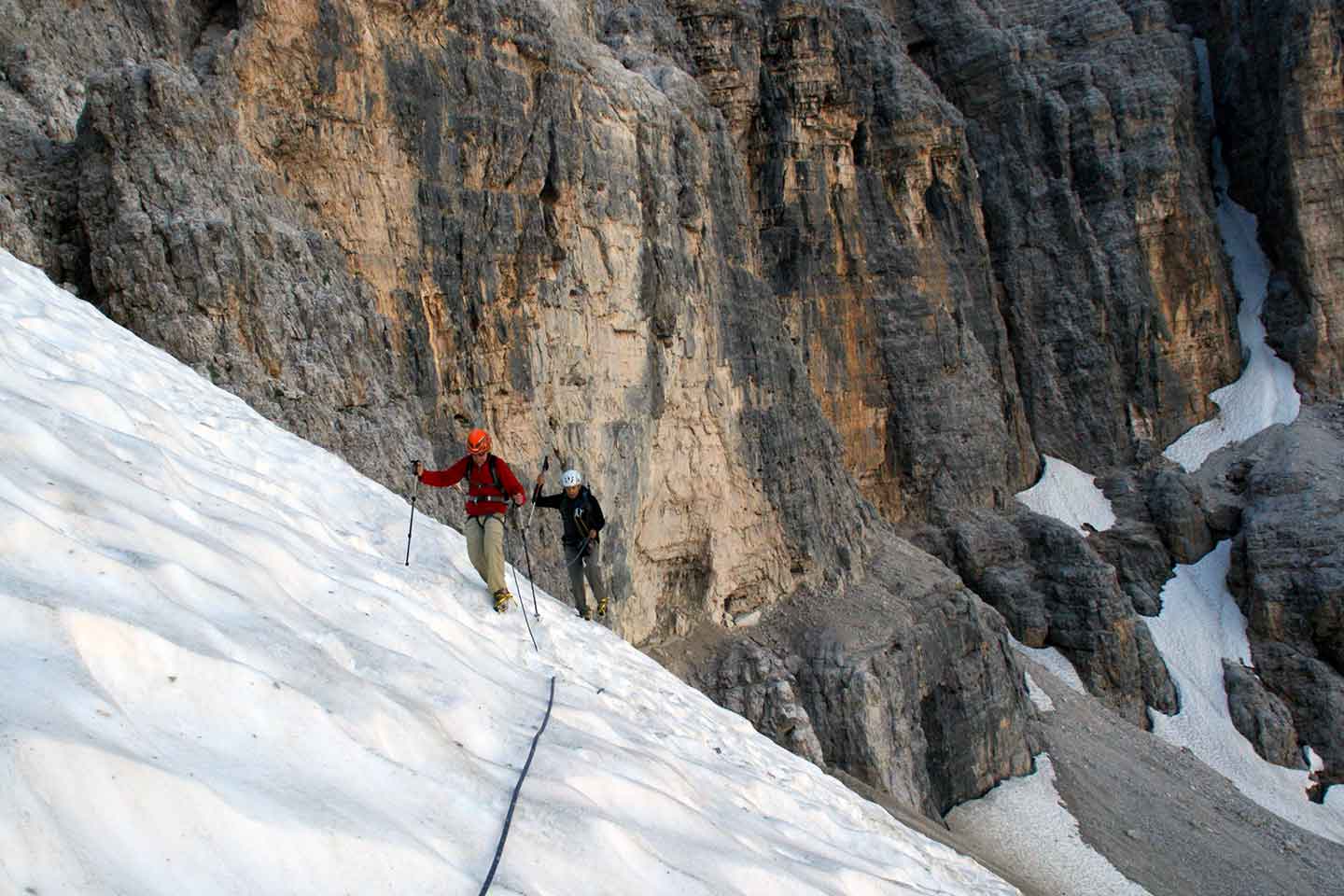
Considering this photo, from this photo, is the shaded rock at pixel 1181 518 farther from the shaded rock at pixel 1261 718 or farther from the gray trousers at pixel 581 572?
the gray trousers at pixel 581 572

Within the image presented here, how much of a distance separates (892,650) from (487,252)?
14.1 m

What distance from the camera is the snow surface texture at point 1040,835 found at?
62.2 ft

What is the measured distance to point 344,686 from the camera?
2873 mm

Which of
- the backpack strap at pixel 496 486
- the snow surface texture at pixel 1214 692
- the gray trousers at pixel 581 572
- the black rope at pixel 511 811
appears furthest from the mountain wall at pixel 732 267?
the black rope at pixel 511 811

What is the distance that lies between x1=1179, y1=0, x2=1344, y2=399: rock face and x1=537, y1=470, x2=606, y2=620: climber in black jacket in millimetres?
44214

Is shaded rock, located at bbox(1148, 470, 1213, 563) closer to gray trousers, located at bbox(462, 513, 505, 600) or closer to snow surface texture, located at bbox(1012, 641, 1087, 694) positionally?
snow surface texture, located at bbox(1012, 641, 1087, 694)

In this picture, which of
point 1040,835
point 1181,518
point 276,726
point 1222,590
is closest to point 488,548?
point 276,726

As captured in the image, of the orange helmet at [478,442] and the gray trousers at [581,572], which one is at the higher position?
the orange helmet at [478,442]

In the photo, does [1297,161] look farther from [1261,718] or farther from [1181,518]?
[1261,718]

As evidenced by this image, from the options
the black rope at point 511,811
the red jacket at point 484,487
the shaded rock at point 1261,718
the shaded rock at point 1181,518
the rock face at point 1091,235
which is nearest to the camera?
the black rope at point 511,811

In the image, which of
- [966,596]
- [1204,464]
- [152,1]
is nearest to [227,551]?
[152,1]

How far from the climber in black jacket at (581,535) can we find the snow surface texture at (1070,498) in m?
32.0

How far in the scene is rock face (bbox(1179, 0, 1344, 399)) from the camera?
38.9 meters

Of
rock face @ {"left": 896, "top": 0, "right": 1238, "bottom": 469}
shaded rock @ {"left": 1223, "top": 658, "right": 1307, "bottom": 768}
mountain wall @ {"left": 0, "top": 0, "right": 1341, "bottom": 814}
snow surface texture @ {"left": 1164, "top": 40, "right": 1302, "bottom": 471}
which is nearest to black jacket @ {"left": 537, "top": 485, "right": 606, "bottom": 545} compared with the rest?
mountain wall @ {"left": 0, "top": 0, "right": 1341, "bottom": 814}
